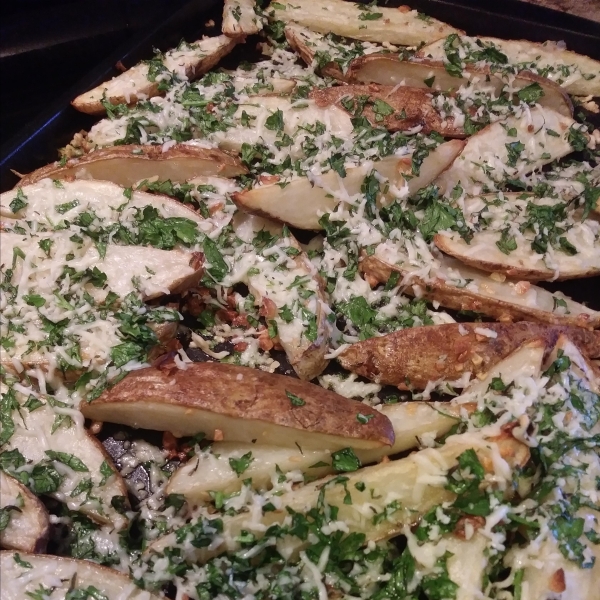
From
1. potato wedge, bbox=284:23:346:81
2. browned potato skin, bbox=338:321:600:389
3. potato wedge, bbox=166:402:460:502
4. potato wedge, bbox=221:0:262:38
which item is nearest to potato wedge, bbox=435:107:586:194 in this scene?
browned potato skin, bbox=338:321:600:389

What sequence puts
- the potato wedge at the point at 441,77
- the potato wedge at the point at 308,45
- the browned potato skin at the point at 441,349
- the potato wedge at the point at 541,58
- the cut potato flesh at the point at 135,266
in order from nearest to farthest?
the browned potato skin at the point at 441,349, the cut potato flesh at the point at 135,266, the potato wedge at the point at 441,77, the potato wedge at the point at 541,58, the potato wedge at the point at 308,45

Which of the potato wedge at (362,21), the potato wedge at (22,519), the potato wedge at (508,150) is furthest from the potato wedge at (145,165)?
the potato wedge at (22,519)

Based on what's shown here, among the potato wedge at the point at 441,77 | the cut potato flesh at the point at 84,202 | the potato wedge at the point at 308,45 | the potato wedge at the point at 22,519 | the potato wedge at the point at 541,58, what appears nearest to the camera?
the potato wedge at the point at 22,519

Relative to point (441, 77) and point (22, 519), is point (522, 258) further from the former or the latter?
point (22, 519)

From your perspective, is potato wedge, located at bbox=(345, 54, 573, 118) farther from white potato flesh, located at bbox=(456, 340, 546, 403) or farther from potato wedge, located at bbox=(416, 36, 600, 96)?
white potato flesh, located at bbox=(456, 340, 546, 403)

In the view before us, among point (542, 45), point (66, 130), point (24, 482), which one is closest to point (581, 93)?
point (542, 45)

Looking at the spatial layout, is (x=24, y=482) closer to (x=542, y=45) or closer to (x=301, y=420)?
(x=301, y=420)

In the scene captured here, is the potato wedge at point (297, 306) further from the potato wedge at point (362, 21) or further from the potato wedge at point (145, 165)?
the potato wedge at point (362, 21)
